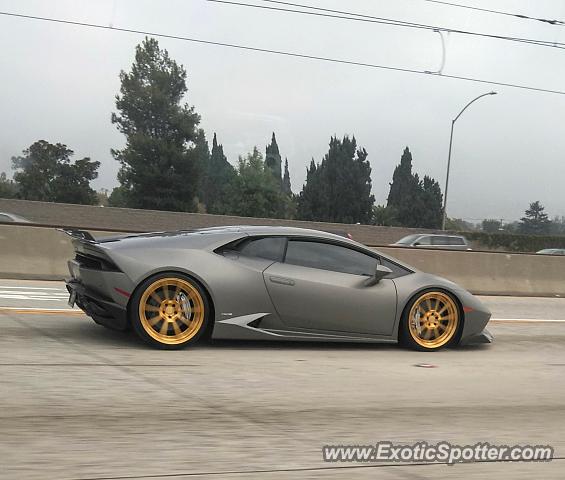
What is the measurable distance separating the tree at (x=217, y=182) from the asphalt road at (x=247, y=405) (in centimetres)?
3876

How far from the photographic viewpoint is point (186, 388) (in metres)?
4.89

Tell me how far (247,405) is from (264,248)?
2273 millimetres

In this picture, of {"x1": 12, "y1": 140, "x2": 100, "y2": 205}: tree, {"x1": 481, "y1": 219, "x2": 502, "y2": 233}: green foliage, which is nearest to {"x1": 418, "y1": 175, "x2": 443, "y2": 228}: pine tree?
{"x1": 481, "y1": 219, "x2": 502, "y2": 233}: green foliage

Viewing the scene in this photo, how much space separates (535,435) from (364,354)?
259cm

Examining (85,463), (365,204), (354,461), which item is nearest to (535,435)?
(354,461)

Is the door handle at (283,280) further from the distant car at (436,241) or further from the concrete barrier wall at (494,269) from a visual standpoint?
the distant car at (436,241)

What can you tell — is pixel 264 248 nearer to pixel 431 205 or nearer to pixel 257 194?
pixel 257 194

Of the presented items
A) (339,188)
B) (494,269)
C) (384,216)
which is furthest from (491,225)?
(494,269)

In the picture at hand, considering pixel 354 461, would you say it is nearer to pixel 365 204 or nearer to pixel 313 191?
pixel 313 191

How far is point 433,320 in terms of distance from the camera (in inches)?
277

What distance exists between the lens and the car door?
6.35 m

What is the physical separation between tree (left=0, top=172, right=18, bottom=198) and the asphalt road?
34512mm

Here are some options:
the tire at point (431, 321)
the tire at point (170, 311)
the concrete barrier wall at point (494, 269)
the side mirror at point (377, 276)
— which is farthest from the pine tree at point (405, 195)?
the tire at point (170, 311)

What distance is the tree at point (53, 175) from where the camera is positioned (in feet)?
139
